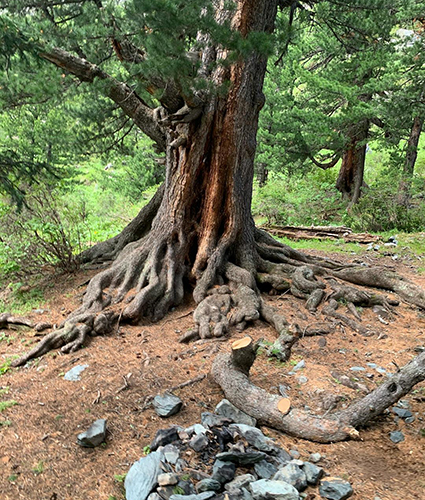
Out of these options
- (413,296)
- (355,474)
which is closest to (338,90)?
(413,296)

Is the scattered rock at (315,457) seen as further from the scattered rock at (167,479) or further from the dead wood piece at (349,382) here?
the dead wood piece at (349,382)

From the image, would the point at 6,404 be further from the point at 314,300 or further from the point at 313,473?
the point at 314,300

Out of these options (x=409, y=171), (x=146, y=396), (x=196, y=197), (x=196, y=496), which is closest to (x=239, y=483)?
(x=196, y=496)

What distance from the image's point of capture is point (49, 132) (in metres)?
7.34

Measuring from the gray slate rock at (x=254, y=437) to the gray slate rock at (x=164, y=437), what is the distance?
1.34 ft

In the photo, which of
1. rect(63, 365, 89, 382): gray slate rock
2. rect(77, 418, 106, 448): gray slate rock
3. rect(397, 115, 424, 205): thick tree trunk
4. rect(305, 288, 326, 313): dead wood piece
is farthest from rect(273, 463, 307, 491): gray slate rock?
rect(397, 115, 424, 205): thick tree trunk

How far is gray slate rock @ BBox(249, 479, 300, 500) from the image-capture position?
6.73 feet

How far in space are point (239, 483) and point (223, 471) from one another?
0.12m

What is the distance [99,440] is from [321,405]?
5.96 ft

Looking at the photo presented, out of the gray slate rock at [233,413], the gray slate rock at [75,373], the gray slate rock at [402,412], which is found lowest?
the gray slate rock at [75,373]

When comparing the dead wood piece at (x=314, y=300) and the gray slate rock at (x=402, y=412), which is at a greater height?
the dead wood piece at (x=314, y=300)

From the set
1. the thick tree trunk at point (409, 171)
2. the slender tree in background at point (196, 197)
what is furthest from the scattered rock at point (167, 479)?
the thick tree trunk at point (409, 171)

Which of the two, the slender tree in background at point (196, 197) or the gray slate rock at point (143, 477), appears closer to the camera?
the gray slate rock at point (143, 477)

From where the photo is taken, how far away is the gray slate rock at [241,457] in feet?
7.78
